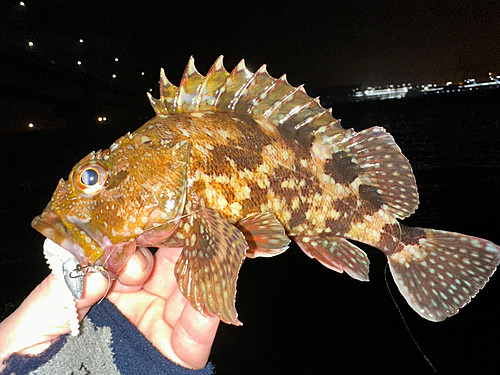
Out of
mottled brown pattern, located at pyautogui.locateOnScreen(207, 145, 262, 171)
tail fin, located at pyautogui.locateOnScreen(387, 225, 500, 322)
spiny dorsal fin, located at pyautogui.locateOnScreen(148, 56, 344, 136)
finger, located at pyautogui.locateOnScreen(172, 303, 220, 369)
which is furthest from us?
tail fin, located at pyautogui.locateOnScreen(387, 225, 500, 322)

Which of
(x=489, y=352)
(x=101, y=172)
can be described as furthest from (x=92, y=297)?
(x=489, y=352)

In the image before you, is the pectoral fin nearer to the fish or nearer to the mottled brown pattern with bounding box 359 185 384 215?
the fish

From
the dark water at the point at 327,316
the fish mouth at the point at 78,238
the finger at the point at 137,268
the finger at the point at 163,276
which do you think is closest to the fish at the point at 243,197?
the fish mouth at the point at 78,238

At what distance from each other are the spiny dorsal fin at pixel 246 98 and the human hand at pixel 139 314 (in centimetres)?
117

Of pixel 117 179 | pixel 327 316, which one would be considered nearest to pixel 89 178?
pixel 117 179

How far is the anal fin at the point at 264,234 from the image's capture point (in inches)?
73.8

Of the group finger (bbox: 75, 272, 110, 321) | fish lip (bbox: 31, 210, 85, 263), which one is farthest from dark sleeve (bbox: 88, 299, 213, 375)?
fish lip (bbox: 31, 210, 85, 263)

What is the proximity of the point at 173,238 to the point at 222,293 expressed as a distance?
520 mm

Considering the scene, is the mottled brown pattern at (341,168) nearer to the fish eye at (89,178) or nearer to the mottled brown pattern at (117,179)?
the mottled brown pattern at (117,179)

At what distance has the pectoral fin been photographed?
5.65ft

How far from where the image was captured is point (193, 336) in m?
2.53

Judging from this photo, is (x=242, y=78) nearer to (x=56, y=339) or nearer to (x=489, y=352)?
(x=56, y=339)

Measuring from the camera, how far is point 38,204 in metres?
10.4

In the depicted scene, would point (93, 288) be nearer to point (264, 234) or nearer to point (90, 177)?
point (90, 177)
